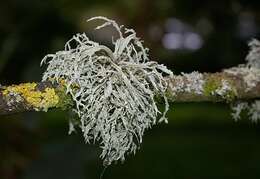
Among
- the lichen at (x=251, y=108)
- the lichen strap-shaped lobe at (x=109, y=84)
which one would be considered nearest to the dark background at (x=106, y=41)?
the lichen at (x=251, y=108)

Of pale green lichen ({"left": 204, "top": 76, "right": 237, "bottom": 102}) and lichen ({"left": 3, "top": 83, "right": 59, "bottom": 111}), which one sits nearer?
lichen ({"left": 3, "top": 83, "right": 59, "bottom": 111})

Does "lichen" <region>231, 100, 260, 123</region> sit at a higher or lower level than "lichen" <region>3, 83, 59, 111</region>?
higher

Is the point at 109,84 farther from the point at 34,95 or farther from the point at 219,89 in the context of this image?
the point at 219,89

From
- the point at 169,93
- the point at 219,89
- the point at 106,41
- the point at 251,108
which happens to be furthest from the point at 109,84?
the point at 106,41

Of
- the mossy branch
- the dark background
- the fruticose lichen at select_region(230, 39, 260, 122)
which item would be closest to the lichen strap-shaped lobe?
A: the mossy branch

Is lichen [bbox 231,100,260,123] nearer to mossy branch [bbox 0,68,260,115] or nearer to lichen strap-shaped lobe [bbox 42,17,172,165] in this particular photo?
mossy branch [bbox 0,68,260,115]

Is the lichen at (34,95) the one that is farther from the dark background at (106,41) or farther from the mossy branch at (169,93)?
the dark background at (106,41)
